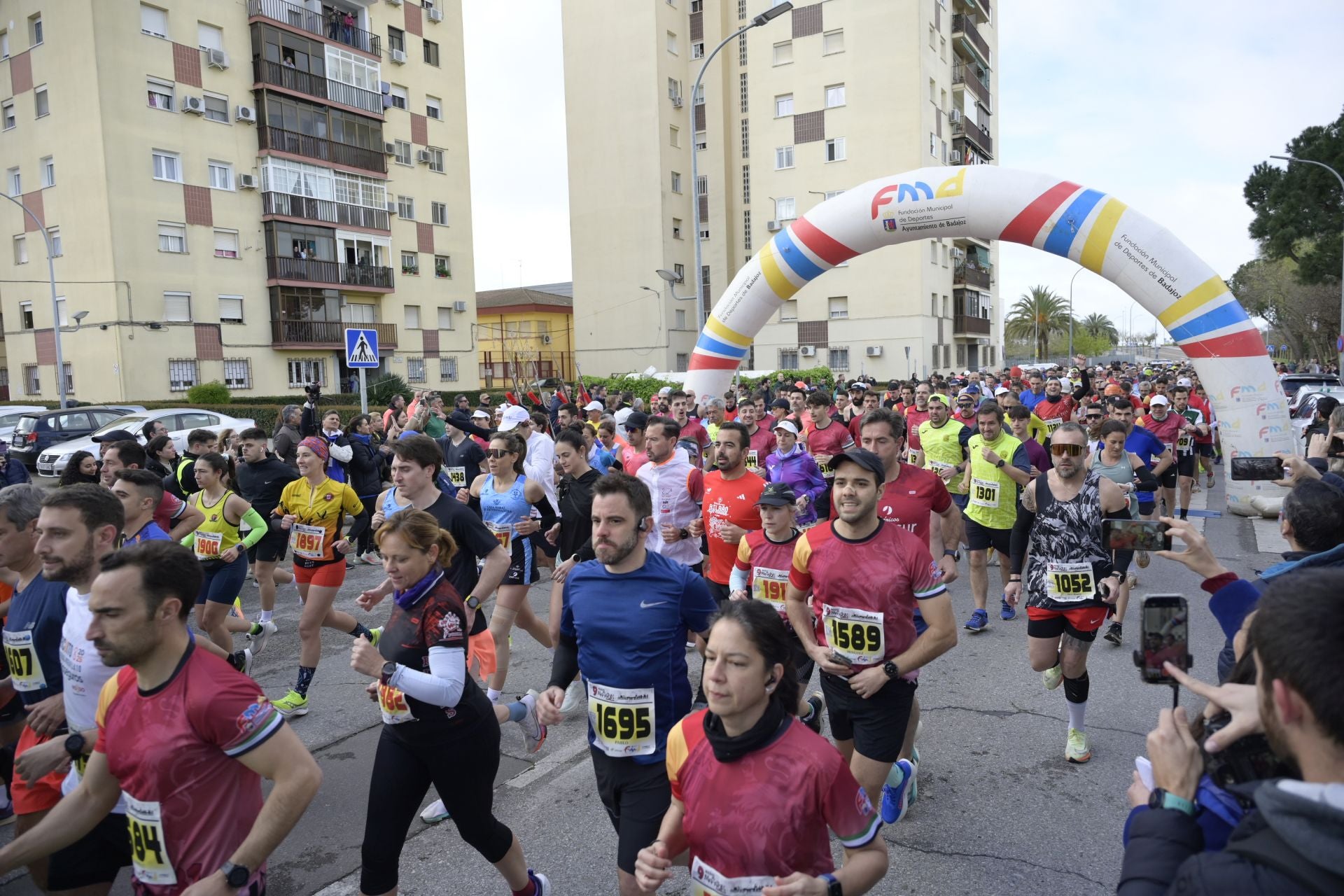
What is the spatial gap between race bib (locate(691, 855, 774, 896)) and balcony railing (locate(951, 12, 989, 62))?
162 ft

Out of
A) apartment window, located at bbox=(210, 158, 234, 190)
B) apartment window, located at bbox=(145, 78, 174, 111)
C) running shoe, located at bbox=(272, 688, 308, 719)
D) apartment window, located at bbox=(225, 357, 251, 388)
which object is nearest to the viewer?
running shoe, located at bbox=(272, 688, 308, 719)

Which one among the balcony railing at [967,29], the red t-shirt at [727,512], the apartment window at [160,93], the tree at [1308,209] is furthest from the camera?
the balcony railing at [967,29]

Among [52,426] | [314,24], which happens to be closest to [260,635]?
[52,426]

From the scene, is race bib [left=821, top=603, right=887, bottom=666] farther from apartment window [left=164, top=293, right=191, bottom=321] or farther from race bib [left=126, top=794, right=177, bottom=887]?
apartment window [left=164, top=293, right=191, bottom=321]

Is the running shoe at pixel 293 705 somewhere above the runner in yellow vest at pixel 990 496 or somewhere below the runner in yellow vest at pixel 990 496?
below

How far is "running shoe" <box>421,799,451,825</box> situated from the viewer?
4570mm

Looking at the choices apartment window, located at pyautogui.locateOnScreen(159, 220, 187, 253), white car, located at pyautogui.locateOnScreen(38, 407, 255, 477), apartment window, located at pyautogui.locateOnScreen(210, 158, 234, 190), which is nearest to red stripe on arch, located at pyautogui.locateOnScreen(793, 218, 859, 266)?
white car, located at pyautogui.locateOnScreen(38, 407, 255, 477)

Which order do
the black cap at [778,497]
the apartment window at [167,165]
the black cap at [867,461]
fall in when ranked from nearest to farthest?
the black cap at [867,461], the black cap at [778,497], the apartment window at [167,165]

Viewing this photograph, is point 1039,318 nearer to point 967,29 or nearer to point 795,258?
point 967,29

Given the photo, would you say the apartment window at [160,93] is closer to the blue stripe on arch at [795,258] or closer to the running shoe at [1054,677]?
the blue stripe on arch at [795,258]

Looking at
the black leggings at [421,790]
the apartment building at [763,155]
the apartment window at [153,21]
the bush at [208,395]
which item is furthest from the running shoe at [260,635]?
the apartment building at [763,155]

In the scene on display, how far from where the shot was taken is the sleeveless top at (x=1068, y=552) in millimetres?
5160

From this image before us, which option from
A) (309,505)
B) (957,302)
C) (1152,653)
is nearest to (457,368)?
(957,302)

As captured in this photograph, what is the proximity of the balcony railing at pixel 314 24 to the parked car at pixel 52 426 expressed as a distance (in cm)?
1859
